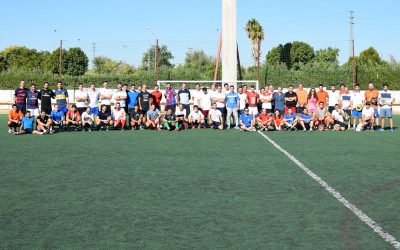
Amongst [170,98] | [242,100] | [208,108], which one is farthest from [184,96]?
[242,100]

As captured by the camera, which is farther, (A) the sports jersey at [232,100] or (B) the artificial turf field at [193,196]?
(A) the sports jersey at [232,100]

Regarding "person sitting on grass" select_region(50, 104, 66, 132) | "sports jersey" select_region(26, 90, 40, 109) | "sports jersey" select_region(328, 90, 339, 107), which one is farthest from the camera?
"sports jersey" select_region(328, 90, 339, 107)

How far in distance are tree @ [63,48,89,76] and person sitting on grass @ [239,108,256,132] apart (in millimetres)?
52491

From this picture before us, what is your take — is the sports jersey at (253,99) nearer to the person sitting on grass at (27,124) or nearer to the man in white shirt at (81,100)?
the man in white shirt at (81,100)

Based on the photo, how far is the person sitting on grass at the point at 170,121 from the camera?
16.9 meters

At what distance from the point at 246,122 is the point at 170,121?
2.65 meters

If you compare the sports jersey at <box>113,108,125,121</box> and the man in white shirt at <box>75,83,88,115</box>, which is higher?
the man in white shirt at <box>75,83,88,115</box>

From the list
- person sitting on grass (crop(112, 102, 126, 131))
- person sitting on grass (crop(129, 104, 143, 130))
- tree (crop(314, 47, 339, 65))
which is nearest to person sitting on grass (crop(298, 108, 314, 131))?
person sitting on grass (crop(129, 104, 143, 130))

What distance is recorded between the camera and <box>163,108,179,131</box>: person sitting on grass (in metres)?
16.9

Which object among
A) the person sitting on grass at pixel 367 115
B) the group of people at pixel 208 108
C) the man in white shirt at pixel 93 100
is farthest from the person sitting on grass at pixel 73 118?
the person sitting on grass at pixel 367 115

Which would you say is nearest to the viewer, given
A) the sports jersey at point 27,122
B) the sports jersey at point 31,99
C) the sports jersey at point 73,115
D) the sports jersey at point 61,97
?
the sports jersey at point 27,122

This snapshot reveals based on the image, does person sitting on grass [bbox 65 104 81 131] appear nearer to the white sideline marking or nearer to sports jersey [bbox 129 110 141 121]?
sports jersey [bbox 129 110 141 121]

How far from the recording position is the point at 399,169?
29.8ft

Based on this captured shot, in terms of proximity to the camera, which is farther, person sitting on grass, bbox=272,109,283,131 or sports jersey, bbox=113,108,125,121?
sports jersey, bbox=113,108,125,121
